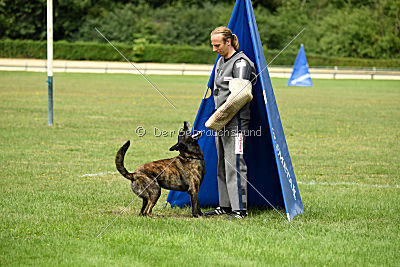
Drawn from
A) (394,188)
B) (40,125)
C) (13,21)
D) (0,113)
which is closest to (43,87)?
(0,113)

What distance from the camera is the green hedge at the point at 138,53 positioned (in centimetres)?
5612

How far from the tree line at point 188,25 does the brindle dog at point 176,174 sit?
172ft

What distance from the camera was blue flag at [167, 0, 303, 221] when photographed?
6.38m

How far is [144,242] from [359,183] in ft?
15.5

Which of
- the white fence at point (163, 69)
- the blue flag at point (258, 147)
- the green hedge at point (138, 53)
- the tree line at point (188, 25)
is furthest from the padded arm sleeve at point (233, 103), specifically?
the tree line at point (188, 25)

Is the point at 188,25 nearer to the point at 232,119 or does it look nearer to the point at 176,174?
the point at 232,119

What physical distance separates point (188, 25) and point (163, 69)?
524 inches

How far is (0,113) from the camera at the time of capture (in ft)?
59.1

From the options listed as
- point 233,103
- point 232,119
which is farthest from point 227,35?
point 232,119

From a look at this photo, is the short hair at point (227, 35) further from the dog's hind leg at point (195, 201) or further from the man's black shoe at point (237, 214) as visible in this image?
the man's black shoe at point (237, 214)

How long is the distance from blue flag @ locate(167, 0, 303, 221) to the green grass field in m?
0.27

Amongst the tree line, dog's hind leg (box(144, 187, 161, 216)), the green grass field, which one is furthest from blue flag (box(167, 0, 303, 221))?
the tree line

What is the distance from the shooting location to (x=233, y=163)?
6402 millimetres

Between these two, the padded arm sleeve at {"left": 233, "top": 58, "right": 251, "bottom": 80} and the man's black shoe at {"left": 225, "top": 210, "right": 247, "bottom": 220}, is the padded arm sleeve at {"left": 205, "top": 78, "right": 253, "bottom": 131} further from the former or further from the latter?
the man's black shoe at {"left": 225, "top": 210, "right": 247, "bottom": 220}
